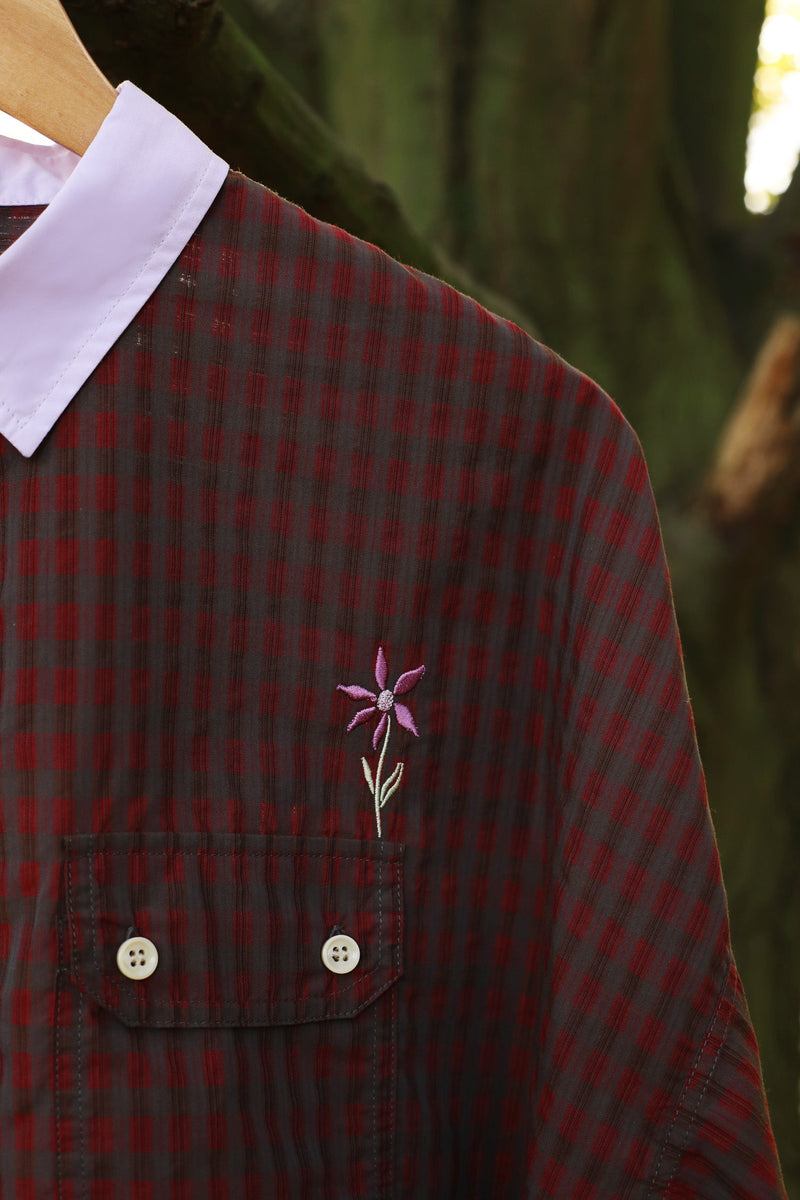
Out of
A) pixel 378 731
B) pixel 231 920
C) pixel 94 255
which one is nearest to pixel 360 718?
pixel 378 731

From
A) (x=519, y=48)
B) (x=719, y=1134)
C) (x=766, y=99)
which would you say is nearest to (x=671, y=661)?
(x=719, y=1134)

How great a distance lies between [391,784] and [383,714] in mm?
41

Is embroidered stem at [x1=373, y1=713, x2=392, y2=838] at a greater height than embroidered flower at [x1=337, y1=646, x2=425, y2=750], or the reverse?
embroidered flower at [x1=337, y1=646, x2=425, y2=750]

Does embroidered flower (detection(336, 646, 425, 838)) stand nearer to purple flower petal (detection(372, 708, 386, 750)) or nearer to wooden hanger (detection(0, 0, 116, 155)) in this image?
purple flower petal (detection(372, 708, 386, 750))

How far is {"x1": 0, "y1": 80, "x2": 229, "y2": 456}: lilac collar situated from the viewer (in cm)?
58

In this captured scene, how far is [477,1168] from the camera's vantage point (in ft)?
2.19

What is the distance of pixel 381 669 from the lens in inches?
24.8

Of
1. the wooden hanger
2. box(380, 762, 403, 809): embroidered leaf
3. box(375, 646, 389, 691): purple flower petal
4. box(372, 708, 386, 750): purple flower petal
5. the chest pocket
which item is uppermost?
the wooden hanger

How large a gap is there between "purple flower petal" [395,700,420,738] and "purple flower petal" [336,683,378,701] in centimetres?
1

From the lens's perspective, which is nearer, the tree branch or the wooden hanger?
the wooden hanger

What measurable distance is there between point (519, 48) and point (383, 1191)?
1306 mm

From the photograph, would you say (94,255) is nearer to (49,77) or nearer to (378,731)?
(49,77)

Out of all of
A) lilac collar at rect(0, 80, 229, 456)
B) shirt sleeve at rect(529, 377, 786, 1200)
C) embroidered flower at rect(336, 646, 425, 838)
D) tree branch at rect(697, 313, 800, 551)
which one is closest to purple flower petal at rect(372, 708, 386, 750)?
embroidered flower at rect(336, 646, 425, 838)

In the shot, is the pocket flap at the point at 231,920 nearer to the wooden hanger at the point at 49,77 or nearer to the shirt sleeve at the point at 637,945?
the shirt sleeve at the point at 637,945
